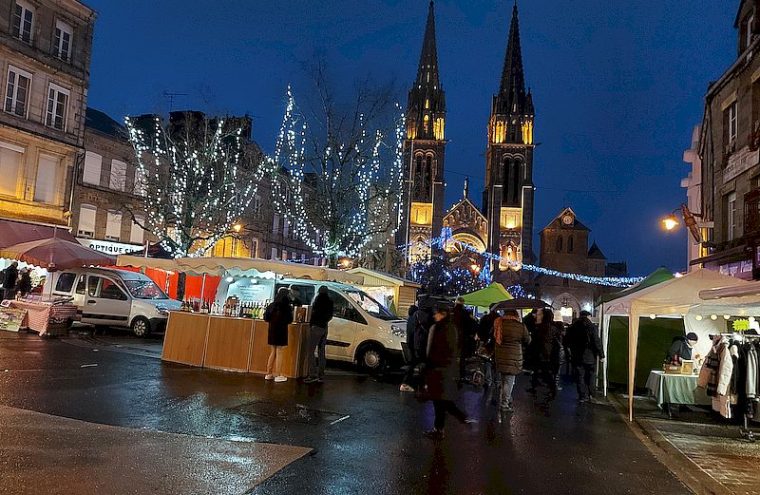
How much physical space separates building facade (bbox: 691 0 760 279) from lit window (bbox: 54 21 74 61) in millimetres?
25969

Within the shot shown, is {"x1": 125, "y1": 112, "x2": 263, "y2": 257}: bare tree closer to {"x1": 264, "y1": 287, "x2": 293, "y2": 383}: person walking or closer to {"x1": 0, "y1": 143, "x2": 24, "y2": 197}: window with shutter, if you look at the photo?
{"x1": 0, "y1": 143, "x2": 24, "y2": 197}: window with shutter

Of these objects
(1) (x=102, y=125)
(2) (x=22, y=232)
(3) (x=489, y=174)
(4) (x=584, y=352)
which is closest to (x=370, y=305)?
(4) (x=584, y=352)

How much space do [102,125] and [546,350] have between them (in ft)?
93.1

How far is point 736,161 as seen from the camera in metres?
17.2

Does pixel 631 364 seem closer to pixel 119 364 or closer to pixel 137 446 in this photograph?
pixel 137 446

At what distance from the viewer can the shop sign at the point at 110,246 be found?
2882cm

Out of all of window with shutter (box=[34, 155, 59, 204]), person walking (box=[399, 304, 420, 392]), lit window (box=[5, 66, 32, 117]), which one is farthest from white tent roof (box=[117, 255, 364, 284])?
lit window (box=[5, 66, 32, 117])

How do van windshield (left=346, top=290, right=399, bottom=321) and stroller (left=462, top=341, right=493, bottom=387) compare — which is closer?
stroller (left=462, top=341, right=493, bottom=387)

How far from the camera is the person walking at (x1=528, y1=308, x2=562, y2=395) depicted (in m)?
12.4

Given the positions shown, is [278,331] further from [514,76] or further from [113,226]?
[514,76]

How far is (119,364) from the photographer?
11719mm

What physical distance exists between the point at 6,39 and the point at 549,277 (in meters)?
Answer: 59.8

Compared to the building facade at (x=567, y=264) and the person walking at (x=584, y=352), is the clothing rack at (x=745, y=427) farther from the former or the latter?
the building facade at (x=567, y=264)

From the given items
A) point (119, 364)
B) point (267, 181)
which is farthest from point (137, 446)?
point (267, 181)
